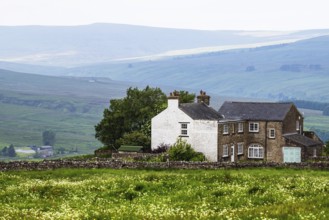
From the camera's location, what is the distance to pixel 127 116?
11112 cm

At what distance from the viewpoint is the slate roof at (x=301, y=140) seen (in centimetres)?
9422

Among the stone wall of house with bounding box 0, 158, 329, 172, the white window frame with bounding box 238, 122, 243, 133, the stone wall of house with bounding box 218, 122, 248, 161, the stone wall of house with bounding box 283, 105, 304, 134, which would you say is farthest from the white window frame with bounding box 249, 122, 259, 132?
the stone wall of house with bounding box 0, 158, 329, 172

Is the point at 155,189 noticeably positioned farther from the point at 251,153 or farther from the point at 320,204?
the point at 251,153

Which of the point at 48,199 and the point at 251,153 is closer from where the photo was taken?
the point at 48,199

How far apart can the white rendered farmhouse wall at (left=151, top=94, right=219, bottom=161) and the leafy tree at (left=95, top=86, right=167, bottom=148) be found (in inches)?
631

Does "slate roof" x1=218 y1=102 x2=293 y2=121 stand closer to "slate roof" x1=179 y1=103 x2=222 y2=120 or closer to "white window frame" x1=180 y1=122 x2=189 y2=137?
"slate roof" x1=179 y1=103 x2=222 y2=120

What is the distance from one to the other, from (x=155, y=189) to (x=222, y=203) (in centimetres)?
746

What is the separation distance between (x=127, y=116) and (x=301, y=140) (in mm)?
29562

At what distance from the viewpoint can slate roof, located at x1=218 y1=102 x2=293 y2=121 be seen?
9675 cm

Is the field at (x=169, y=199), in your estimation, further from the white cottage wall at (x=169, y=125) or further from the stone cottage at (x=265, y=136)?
the stone cottage at (x=265, y=136)

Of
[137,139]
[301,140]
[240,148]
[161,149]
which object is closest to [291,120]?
[301,140]

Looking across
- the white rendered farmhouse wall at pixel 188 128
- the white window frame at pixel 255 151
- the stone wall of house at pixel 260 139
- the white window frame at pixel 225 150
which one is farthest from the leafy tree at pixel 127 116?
the white window frame at pixel 225 150

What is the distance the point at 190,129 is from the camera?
90.4 meters

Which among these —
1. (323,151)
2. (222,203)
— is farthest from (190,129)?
(222,203)
